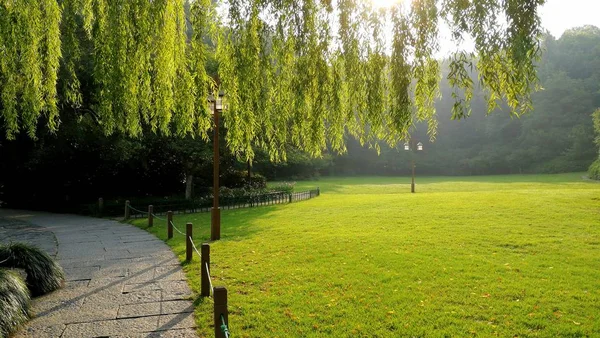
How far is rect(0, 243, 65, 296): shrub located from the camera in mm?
6695

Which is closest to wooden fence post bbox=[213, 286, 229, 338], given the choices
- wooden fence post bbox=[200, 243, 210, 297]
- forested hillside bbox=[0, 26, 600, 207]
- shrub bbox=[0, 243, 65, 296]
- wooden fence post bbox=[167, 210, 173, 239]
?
wooden fence post bbox=[200, 243, 210, 297]

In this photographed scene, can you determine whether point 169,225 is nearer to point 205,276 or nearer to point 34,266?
point 34,266

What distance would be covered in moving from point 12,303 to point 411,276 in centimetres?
636

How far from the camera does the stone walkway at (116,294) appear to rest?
5184mm

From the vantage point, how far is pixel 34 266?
688cm

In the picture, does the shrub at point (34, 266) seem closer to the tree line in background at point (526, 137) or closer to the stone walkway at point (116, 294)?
the stone walkway at point (116, 294)

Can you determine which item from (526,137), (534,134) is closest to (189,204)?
(534,134)

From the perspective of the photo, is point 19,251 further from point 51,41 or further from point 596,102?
point 596,102

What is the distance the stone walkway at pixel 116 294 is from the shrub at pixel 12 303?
15 cm

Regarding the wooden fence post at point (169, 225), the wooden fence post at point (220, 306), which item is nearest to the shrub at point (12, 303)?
the wooden fence post at point (220, 306)

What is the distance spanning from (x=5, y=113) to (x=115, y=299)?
126 inches

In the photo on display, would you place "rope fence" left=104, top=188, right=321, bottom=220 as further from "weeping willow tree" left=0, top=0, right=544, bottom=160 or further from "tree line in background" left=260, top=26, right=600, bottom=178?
"tree line in background" left=260, top=26, right=600, bottom=178

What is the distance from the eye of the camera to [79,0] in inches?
183

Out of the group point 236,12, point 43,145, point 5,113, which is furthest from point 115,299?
point 43,145
